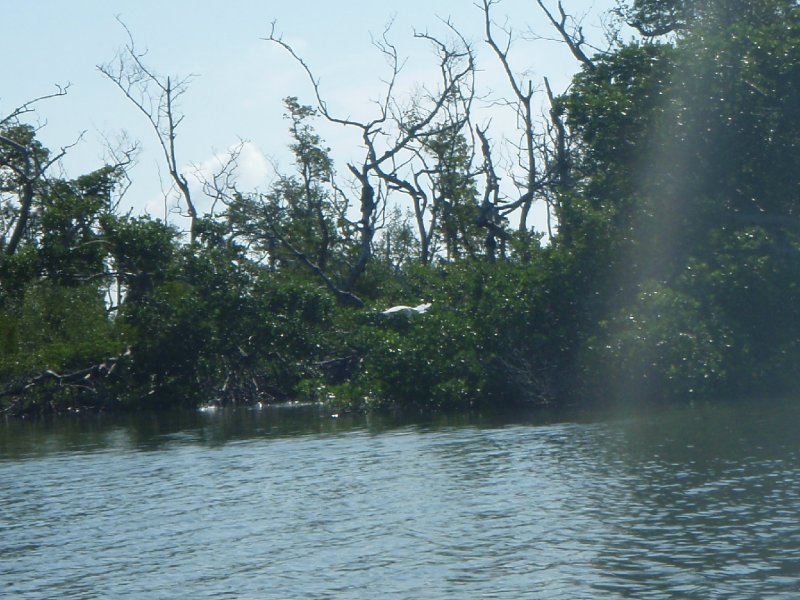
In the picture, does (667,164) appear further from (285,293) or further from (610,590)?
(610,590)

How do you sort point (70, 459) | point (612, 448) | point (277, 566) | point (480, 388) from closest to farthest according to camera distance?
point (277, 566)
point (612, 448)
point (70, 459)
point (480, 388)

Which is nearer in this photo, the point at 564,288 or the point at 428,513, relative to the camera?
the point at 428,513

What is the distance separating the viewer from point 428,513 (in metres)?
13.6

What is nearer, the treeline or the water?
the water

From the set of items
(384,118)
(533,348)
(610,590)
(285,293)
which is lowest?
(610,590)

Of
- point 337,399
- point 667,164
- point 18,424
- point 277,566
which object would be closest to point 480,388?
point 337,399

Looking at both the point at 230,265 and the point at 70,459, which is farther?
the point at 230,265

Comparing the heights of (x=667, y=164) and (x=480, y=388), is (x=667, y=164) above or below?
above

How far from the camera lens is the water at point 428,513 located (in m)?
10.3

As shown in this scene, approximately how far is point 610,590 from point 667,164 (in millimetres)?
19299

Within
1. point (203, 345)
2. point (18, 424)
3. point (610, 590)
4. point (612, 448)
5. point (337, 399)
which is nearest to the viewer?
point (610, 590)

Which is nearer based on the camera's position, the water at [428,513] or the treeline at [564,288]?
the water at [428,513]

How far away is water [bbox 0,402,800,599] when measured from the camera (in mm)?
10305

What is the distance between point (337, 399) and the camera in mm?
29422
